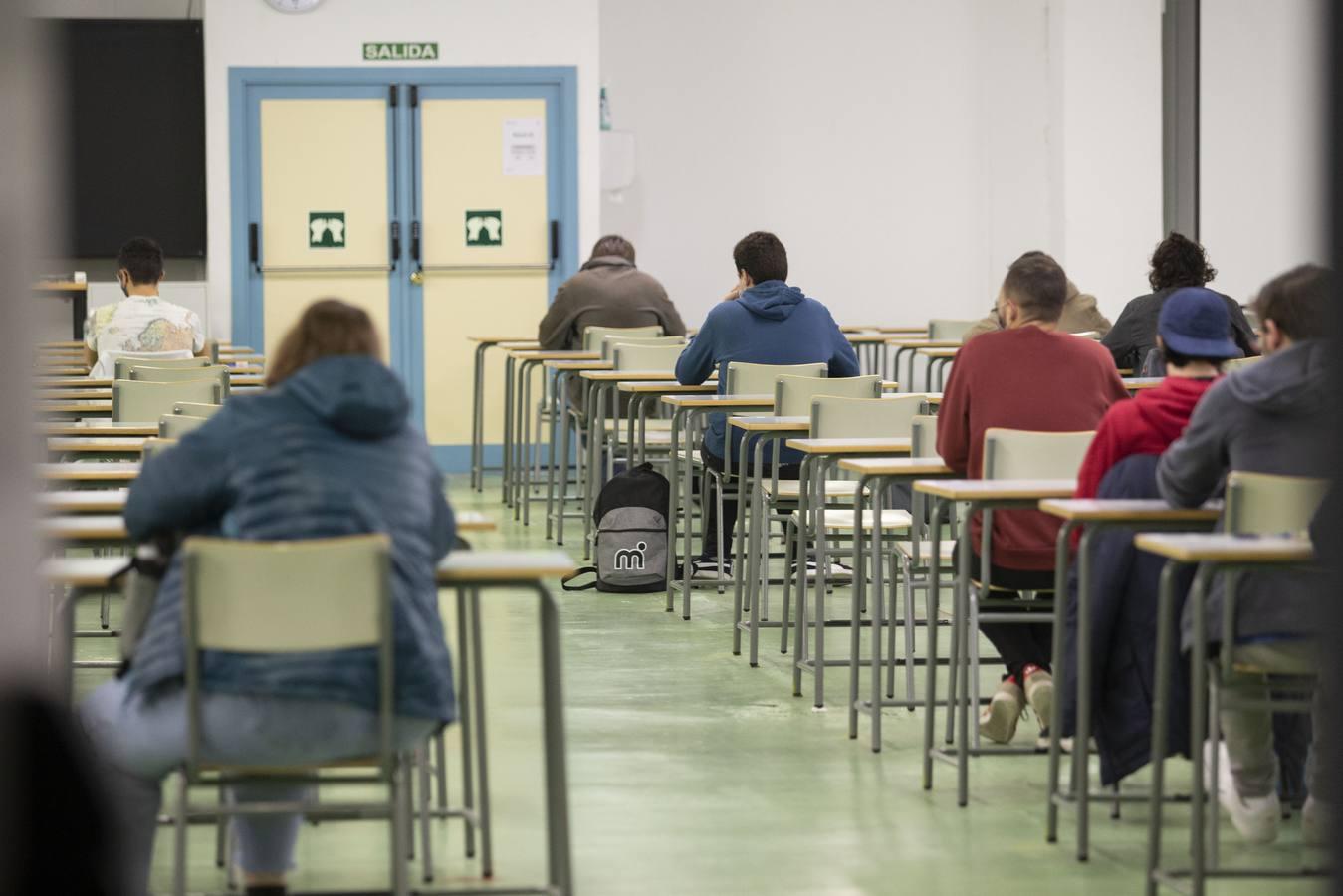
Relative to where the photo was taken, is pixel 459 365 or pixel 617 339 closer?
pixel 617 339

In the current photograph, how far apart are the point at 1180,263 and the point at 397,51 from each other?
18.4ft

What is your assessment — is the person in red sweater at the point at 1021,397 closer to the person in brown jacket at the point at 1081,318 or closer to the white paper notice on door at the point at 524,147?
the person in brown jacket at the point at 1081,318

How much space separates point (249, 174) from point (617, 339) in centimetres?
343

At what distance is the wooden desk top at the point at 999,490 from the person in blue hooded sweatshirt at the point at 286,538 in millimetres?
1254

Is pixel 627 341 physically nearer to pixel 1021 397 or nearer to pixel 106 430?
pixel 106 430

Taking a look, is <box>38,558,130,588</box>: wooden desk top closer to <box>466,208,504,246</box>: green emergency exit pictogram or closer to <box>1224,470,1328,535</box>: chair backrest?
<box>1224,470,1328,535</box>: chair backrest

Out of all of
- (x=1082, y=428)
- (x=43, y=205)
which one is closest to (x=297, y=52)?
(x=1082, y=428)

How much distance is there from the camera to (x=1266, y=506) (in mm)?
3316

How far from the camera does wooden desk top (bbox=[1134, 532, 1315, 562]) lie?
122 inches

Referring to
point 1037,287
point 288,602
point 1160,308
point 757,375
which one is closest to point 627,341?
point 757,375

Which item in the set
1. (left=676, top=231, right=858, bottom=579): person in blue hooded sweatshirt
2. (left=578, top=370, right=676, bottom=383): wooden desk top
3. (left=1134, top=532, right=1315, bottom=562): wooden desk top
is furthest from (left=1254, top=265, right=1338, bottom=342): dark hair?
(left=578, top=370, right=676, bottom=383): wooden desk top

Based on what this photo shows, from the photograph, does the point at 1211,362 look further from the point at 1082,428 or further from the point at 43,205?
the point at 43,205

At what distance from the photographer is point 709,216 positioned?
12.5 meters

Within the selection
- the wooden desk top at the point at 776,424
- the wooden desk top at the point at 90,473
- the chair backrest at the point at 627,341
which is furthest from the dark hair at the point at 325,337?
the chair backrest at the point at 627,341
